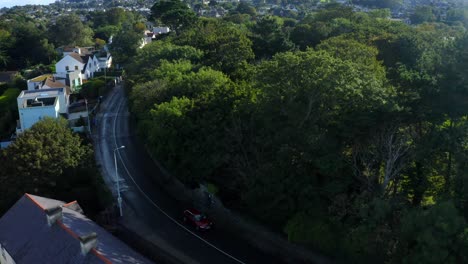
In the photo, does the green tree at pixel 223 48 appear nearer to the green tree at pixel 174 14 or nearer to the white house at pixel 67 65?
the white house at pixel 67 65

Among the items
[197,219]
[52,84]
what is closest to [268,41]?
[52,84]

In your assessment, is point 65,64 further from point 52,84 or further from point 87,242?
point 87,242

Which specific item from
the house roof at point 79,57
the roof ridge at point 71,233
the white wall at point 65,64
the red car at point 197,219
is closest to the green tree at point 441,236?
the roof ridge at point 71,233

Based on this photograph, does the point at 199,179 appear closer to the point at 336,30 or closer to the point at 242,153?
the point at 242,153

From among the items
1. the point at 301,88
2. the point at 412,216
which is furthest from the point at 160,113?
the point at 412,216

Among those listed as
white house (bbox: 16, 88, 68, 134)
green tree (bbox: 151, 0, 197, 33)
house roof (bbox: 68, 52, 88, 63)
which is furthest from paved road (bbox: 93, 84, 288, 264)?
green tree (bbox: 151, 0, 197, 33)

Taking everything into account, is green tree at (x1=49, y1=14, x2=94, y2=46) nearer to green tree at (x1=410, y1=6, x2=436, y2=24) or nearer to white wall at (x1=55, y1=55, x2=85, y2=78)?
white wall at (x1=55, y1=55, x2=85, y2=78)

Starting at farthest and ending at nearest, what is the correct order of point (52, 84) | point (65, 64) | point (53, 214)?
point (65, 64) → point (52, 84) → point (53, 214)
